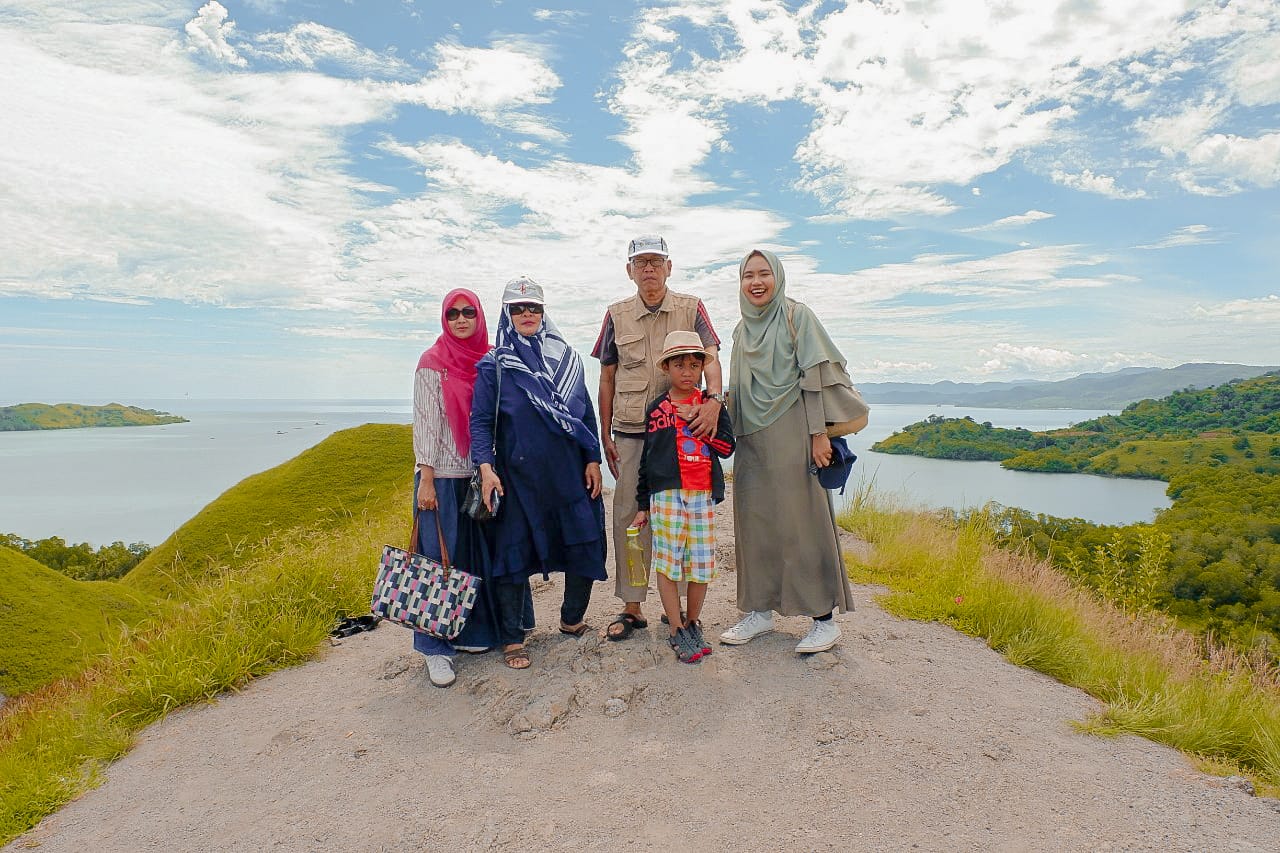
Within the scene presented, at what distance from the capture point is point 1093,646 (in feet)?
15.2

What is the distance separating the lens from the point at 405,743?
11.6ft

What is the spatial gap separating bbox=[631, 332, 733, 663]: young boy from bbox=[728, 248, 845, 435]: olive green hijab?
30 centimetres

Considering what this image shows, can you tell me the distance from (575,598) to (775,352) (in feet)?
6.52

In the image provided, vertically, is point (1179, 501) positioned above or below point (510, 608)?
below

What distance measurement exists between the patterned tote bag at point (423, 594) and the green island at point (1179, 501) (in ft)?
18.1

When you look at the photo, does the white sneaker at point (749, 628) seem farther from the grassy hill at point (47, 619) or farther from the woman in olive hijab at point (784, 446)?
the grassy hill at point (47, 619)

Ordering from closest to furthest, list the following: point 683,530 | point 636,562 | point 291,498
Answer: point 683,530
point 636,562
point 291,498

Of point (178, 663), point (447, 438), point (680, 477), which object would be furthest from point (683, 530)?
point (178, 663)

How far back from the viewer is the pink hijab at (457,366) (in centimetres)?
395

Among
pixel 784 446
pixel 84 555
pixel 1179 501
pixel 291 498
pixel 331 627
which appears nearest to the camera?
pixel 784 446

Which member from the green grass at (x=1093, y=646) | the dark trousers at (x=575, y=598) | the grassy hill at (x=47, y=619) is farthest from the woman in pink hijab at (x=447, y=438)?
the grassy hill at (x=47, y=619)

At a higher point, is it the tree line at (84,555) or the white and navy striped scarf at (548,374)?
the white and navy striped scarf at (548,374)

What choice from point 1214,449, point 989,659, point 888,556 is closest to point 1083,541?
point 888,556

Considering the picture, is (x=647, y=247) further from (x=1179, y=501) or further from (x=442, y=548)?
(x=1179, y=501)
